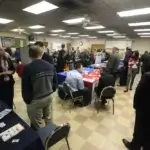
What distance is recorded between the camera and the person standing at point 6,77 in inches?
89.0

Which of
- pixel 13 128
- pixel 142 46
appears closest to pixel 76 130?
pixel 13 128

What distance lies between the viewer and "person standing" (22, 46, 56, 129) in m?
1.56

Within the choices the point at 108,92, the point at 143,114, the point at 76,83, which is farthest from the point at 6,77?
the point at 143,114

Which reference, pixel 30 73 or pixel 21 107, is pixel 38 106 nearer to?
pixel 30 73

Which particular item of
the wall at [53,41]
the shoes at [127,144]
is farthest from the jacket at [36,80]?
the wall at [53,41]

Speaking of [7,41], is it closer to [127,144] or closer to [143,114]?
[127,144]

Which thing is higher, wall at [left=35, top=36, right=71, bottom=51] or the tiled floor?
wall at [left=35, top=36, right=71, bottom=51]

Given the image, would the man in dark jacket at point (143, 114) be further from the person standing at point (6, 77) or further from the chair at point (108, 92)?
the person standing at point (6, 77)

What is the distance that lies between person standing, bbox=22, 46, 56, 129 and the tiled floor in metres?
0.69

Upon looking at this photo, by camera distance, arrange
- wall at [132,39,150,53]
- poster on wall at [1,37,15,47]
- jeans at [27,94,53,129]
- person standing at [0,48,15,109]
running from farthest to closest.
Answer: wall at [132,39,150,53] < poster on wall at [1,37,15,47] < person standing at [0,48,15,109] < jeans at [27,94,53,129]

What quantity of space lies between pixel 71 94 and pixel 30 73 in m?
1.55

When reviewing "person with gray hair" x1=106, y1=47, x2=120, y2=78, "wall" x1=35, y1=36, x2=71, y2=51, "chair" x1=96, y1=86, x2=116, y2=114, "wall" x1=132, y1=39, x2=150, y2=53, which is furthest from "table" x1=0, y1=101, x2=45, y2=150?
"wall" x1=132, y1=39, x2=150, y2=53

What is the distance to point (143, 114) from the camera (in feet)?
5.31

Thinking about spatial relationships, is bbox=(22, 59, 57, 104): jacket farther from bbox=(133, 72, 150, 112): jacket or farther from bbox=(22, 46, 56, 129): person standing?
bbox=(133, 72, 150, 112): jacket
